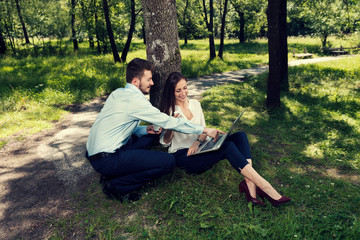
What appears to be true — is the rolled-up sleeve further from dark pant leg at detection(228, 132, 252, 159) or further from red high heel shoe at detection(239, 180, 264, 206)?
red high heel shoe at detection(239, 180, 264, 206)

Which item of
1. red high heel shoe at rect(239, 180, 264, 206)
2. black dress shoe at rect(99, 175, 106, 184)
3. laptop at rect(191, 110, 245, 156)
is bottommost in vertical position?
red high heel shoe at rect(239, 180, 264, 206)

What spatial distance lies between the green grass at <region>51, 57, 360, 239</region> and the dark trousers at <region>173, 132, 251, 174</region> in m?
0.28

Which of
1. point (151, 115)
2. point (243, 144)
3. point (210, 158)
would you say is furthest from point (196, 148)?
point (151, 115)

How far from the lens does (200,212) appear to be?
3092 mm

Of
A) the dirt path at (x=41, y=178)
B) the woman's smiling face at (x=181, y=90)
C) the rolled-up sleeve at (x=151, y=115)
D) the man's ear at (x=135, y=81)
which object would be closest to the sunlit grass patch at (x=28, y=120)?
the dirt path at (x=41, y=178)

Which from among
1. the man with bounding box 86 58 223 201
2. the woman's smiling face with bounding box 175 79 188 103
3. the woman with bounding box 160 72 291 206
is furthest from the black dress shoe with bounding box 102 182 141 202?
the woman's smiling face with bounding box 175 79 188 103

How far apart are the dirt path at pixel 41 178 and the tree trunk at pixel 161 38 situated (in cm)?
184

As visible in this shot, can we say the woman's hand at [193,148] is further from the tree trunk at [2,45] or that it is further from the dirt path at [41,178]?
the tree trunk at [2,45]

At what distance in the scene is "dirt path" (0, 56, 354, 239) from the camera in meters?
3.02

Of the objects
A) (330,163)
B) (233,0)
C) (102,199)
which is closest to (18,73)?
(102,199)

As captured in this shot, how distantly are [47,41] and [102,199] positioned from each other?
1625cm

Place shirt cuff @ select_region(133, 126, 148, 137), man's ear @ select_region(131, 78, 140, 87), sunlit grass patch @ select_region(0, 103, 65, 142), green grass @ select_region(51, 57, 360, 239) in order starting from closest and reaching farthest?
green grass @ select_region(51, 57, 360, 239)
man's ear @ select_region(131, 78, 140, 87)
shirt cuff @ select_region(133, 126, 148, 137)
sunlit grass patch @ select_region(0, 103, 65, 142)

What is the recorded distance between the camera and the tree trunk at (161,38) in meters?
3.95

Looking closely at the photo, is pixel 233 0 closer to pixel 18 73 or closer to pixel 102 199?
pixel 18 73
